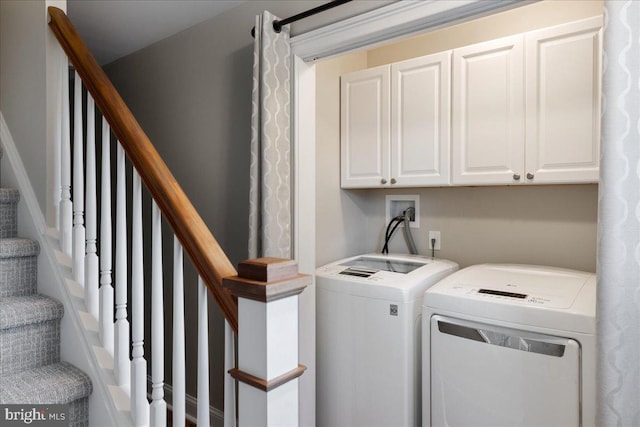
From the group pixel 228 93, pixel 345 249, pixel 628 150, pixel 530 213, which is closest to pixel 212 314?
pixel 345 249

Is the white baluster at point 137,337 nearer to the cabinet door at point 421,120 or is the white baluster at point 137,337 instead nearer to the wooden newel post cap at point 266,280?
the wooden newel post cap at point 266,280

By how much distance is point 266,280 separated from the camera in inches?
33.4

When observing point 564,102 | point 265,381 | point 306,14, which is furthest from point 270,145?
point 564,102

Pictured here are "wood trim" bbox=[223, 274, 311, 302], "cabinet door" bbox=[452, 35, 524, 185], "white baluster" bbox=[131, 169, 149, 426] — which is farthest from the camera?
"cabinet door" bbox=[452, 35, 524, 185]

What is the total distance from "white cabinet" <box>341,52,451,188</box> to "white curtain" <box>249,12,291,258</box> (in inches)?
27.6

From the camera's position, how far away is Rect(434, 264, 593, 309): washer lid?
166cm

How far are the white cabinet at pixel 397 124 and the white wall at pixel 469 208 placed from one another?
11cm

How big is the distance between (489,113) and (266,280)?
1793 millimetres

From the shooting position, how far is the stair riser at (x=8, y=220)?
176cm

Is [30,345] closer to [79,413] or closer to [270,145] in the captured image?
[79,413]

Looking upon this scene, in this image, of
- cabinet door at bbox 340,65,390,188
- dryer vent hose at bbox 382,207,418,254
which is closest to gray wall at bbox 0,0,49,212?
cabinet door at bbox 340,65,390,188

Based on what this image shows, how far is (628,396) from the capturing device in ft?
3.79

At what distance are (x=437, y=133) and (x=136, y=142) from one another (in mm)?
1672

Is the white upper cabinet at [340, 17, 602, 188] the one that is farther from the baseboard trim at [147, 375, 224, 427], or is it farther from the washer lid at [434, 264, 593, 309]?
the baseboard trim at [147, 375, 224, 427]
